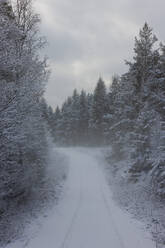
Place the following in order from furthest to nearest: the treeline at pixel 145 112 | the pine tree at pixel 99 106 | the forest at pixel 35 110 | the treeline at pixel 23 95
Answer: the pine tree at pixel 99 106, the treeline at pixel 145 112, the treeline at pixel 23 95, the forest at pixel 35 110

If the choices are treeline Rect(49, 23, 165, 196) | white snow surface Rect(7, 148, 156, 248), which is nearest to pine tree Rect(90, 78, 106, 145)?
treeline Rect(49, 23, 165, 196)

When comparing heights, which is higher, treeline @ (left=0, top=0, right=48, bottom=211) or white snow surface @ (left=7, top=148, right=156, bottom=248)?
treeline @ (left=0, top=0, right=48, bottom=211)

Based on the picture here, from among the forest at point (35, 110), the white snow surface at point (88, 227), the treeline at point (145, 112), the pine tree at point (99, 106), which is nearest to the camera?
the white snow surface at point (88, 227)

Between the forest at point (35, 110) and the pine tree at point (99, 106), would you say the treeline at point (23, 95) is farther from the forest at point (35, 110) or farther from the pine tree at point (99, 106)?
the pine tree at point (99, 106)

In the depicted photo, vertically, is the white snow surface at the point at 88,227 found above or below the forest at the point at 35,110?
below

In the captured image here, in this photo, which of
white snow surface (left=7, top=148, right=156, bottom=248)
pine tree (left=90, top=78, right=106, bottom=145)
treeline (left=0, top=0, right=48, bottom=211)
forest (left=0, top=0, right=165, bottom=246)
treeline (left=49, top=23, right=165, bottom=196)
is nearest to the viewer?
white snow surface (left=7, top=148, right=156, bottom=248)

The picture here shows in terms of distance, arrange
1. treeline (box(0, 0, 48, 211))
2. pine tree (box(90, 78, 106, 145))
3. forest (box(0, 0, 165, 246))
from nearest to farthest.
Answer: forest (box(0, 0, 165, 246))
treeline (box(0, 0, 48, 211))
pine tree (box(90, 78, 106, 145))

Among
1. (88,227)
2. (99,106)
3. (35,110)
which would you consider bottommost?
(88,227)

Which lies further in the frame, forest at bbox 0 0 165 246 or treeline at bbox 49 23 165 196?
treeline at bbox 49 23 165 196

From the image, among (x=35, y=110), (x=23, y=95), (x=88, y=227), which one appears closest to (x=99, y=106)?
(x=35, y=110)

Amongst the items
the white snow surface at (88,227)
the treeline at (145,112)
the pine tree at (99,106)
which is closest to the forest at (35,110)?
the treeline at (145,112)

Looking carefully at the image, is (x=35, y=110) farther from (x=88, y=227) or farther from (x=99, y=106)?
(x=99, y=106)

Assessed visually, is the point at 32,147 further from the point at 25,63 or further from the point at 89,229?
the point at 89,229

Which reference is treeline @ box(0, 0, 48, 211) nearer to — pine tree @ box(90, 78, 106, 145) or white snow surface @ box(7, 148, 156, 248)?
white snow surface @ box(7, 148, 156, 248)
